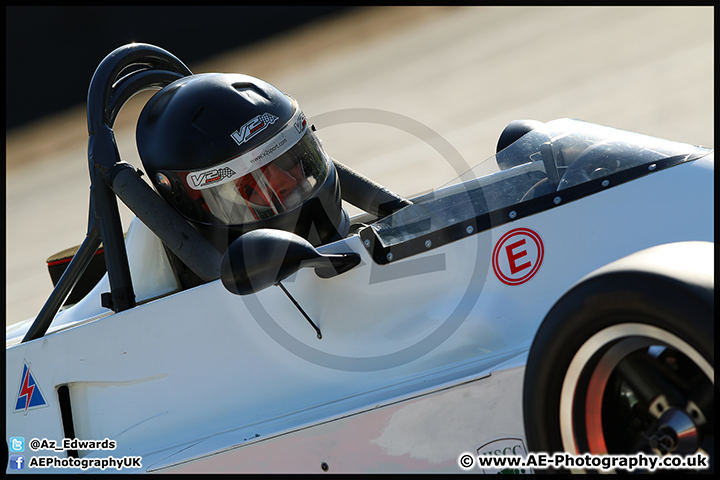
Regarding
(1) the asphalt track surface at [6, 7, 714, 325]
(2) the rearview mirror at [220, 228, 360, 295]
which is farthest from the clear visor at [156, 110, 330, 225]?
(1) the asphalt track surface at [6, 7, 714, 325]

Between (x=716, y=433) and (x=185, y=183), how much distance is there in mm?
1949

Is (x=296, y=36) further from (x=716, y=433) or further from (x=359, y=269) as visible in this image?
(x=716, y=433)

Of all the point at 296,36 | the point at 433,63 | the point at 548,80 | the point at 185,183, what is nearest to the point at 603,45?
the point at 548,80

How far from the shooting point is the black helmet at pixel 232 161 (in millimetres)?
2756

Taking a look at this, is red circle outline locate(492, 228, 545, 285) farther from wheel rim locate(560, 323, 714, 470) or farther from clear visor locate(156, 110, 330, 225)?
clear visor locate(156, 110, 330, 225)

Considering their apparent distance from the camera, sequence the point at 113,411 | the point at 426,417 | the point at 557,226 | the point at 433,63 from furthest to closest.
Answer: the point at 433,63
the point at 113,411
the point at 557,226
the point at 426,417

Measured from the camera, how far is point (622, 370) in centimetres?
176

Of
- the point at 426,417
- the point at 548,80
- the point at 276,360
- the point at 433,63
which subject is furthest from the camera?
the point at 433,63

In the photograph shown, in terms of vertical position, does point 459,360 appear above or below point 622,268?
below

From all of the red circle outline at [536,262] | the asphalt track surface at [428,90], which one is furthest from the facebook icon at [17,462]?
the asphalt track surface at [428,90]

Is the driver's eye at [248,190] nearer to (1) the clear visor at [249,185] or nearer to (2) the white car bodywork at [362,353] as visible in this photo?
(1) the clear visor at [249,185]

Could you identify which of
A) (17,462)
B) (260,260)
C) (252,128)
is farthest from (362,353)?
(17,462)

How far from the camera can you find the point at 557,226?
224 centimetres

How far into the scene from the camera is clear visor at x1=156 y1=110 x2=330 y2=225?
108 inches
